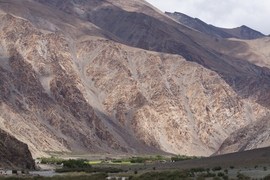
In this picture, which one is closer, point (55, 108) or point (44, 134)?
point (44, 134)

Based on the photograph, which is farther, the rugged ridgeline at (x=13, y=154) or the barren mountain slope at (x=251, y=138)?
the barren mountain slope at (x=251, y=138)

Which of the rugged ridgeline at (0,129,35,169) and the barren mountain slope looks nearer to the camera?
the rugged ridgeline at (0,129,35,169)

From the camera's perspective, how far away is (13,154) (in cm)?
7769

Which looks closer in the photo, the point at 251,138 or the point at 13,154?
the point at 13,154

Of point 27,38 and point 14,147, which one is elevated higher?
point 27,38

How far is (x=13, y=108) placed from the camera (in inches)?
6122

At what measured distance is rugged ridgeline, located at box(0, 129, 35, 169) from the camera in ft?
247

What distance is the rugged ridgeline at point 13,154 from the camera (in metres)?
A: 75.1

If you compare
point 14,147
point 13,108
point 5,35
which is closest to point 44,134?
point 13,108

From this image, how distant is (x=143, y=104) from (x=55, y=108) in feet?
126

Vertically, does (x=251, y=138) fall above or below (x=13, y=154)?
above

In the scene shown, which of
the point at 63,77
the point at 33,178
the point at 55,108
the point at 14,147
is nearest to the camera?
the point at 33,178

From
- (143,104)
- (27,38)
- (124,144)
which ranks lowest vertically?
(124,144)

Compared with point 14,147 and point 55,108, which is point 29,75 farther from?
point 14,147
